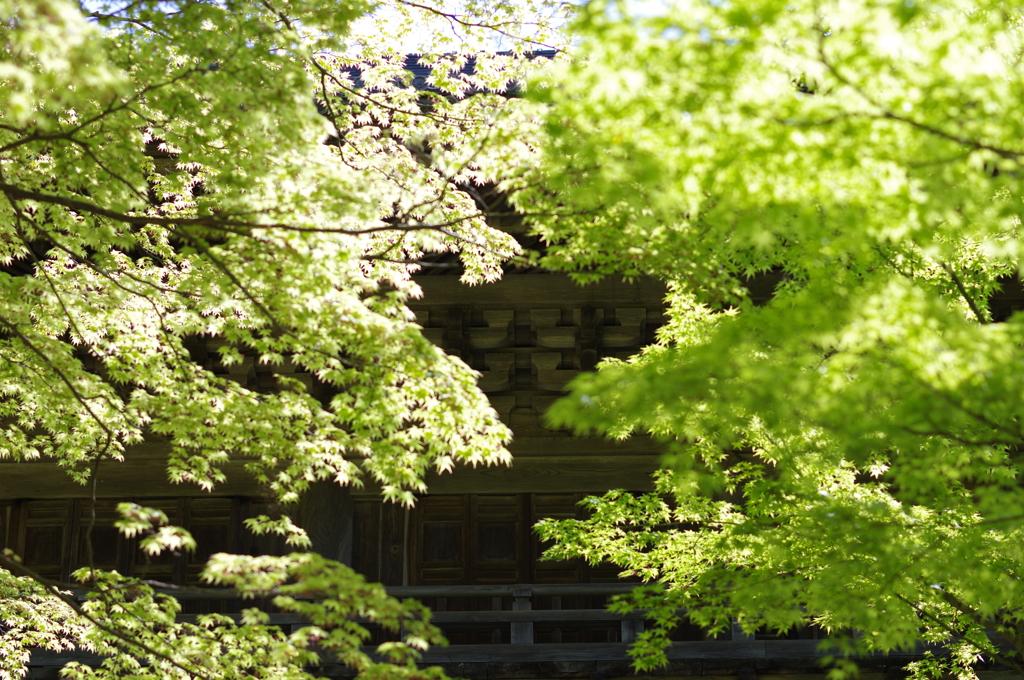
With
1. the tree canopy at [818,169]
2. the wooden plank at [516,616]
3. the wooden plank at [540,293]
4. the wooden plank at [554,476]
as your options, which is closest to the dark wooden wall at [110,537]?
the wooden plank at [554,476]

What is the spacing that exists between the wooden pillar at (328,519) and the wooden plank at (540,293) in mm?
2180

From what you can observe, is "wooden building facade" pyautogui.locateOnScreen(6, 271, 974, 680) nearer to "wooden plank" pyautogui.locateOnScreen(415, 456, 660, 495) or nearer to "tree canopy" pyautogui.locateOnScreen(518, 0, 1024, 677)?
"wooden plank" pyautogui.locateOnScreen(415, 456, 660, 495)

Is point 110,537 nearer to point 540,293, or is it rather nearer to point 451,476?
point 451,476

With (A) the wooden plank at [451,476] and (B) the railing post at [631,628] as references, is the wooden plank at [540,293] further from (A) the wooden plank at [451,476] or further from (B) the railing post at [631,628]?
(B) the railing post at [631,628]

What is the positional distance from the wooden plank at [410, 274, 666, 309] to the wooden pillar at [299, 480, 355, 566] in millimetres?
2180

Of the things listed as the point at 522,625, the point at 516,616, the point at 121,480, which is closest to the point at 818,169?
the point at 516,616

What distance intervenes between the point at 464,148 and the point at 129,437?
3.01 metres

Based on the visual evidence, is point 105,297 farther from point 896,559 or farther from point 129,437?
point 896,559

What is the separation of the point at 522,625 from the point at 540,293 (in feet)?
10.7

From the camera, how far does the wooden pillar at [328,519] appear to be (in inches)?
351

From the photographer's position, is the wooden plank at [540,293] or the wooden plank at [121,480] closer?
the wooden plank at [540,293]

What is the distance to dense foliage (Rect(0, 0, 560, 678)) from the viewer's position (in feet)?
14.0

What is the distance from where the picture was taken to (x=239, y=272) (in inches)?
184

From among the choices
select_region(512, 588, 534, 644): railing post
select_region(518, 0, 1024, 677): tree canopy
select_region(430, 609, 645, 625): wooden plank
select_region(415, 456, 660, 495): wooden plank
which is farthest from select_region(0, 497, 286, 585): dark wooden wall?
select_region(518, 0, 1024, 677): tree canopy
